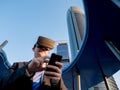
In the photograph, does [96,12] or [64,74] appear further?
[64,74]

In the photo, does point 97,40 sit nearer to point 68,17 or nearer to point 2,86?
point 2,86

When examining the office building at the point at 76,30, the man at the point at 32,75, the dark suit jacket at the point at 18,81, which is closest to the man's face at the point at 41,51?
the man at the point at 32,75

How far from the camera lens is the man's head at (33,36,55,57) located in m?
2.59

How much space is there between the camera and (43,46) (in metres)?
2.64

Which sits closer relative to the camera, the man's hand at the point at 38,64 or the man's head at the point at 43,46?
the man's hand at the point at 38,64

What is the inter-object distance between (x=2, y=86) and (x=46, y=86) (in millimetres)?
470

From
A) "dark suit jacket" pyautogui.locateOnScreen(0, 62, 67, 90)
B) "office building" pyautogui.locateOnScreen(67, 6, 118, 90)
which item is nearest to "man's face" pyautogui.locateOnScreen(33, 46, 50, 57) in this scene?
"dark suit jacket" pyautogui.locateOnScreen(0, 62, 67, 90)

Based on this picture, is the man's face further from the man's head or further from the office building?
the office building

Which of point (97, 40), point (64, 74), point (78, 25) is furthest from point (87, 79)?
point (78, 25)

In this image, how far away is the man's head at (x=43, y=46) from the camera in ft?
8.50

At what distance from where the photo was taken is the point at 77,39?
54500mm

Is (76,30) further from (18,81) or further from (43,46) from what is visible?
(18,81)

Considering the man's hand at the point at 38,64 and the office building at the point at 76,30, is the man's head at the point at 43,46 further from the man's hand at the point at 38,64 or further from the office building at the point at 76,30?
the office building at the point at 76,30

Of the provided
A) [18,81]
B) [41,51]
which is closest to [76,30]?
[41,51]
